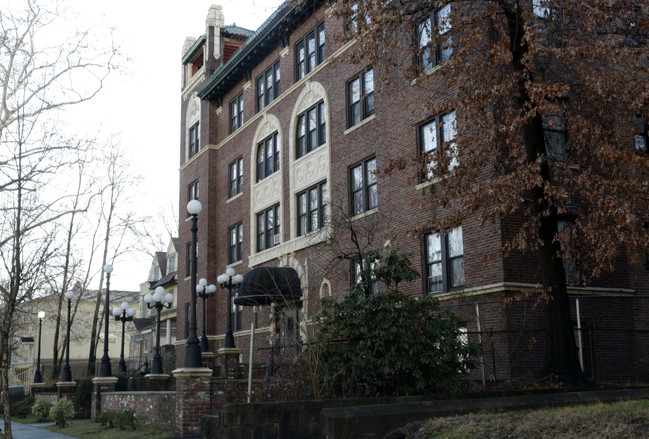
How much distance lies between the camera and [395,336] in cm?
1393

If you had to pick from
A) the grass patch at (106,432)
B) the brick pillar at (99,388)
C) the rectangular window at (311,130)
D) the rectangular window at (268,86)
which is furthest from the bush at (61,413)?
the rectangular window at (268,86)

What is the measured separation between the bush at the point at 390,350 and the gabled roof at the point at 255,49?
16.0 metres

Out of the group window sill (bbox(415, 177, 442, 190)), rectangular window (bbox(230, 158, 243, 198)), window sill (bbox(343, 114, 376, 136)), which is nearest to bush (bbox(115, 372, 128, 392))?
rectangular window (bbox(230, 158, 243, 198))

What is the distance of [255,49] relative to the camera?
32.8 metres

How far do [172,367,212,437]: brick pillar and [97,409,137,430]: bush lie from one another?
348cm

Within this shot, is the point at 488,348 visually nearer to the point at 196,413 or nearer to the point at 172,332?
the point at 196,413

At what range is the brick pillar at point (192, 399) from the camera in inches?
680

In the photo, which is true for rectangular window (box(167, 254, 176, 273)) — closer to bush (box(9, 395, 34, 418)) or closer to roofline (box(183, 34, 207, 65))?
roofline (box(183, 34, 207, 65))

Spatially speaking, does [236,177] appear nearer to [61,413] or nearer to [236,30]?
[236,30]

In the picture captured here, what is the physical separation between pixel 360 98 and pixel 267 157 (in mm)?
7843

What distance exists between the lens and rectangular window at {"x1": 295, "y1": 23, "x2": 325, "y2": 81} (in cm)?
2861

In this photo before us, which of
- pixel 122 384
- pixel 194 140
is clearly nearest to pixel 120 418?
pixel 122 384

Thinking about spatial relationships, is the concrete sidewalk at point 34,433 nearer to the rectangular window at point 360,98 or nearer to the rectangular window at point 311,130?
the rectangular window at point 311,130

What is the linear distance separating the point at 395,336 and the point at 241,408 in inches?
138
